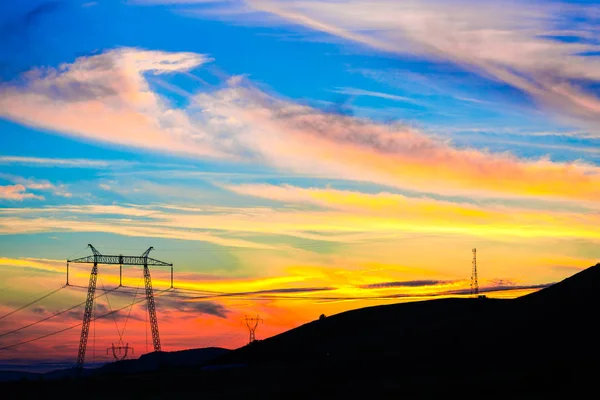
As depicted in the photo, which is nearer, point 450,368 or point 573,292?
point 450,368

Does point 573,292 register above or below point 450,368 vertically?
above

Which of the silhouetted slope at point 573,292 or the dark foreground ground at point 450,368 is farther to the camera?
the silhouetted slope at point 573,292

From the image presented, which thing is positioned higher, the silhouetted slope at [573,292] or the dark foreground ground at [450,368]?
the silhouetted slope at [573,292]

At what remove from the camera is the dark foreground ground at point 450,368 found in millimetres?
107625

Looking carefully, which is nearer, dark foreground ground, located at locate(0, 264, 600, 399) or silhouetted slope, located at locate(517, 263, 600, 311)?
dark foreground ground, located at locate(0, 264, 600, 399)

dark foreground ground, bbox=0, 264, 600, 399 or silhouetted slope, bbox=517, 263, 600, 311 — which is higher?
silhouetted slope, bbox=517, 263, 600, 311

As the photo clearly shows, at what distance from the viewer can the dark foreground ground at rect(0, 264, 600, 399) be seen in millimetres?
107625

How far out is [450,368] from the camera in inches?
5246

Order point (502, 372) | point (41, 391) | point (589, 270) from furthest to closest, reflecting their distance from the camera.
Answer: point (589, 270), point (41, 391), point (502, 372)

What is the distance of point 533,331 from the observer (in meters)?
149

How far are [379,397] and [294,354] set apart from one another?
3664 inches

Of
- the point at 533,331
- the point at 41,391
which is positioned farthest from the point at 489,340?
the point at 41,391

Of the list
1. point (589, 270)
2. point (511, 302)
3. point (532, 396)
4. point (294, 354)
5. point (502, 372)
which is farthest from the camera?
point (294, 354)

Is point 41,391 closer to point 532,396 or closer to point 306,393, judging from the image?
point 306,393
